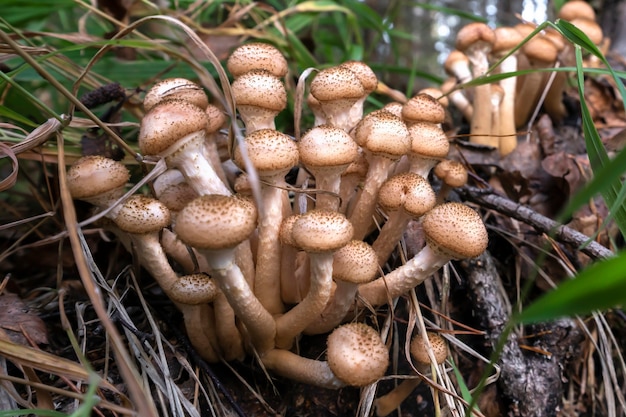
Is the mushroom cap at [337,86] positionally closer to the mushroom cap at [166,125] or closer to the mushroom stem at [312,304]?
the mushroom cap at [166,125]

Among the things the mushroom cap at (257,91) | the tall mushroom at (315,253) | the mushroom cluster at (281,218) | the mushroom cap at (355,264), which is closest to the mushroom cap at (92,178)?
the mushroom cluster at (281,218)

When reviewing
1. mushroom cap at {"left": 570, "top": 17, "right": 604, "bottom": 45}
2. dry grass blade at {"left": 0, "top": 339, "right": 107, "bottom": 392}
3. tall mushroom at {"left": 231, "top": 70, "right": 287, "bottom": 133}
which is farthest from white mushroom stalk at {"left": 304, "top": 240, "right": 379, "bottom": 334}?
mushroom cap at {"left": 570, "top": 17, "right": 604, "bottom": 45}

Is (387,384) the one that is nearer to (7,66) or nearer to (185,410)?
(185,410)

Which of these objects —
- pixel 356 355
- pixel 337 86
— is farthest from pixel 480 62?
pixel 356 355

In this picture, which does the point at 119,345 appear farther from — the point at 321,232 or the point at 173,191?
the point at 173,191

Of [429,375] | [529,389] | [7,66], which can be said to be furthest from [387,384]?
[7,66]

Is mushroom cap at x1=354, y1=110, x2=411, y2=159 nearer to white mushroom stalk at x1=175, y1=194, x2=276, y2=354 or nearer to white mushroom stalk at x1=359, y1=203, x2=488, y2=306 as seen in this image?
white mushroom stalk at x1=359, y1=203, x2=488, y2=306
